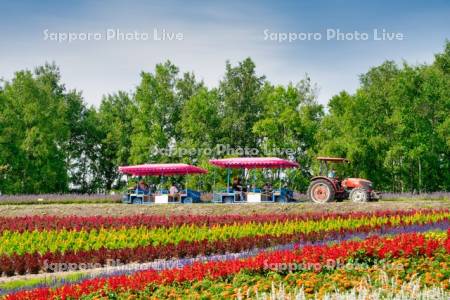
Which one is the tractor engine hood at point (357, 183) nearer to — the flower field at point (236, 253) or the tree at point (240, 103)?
the flower field at point (236, 253)

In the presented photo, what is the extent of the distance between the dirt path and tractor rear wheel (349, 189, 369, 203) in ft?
5.26

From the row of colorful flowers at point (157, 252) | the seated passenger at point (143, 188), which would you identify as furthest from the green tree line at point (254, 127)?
the row of colorful flowers at point (157, 252)

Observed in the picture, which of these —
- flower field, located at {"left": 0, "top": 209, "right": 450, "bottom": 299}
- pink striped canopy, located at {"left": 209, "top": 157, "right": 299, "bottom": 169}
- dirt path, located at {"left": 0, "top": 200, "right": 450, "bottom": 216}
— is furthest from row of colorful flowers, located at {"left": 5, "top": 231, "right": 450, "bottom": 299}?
pink striped canopy, located at {"left": 209, "top": 157, "right": 299, "bottom": 169}

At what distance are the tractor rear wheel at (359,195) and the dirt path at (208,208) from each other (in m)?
1.60

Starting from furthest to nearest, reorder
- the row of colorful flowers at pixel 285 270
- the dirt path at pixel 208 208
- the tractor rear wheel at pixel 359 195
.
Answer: the tractor rear wheel at pixel 359 195 < the dirt path at pixel 208 208 < the row of colorful flowers at pixel 285 270

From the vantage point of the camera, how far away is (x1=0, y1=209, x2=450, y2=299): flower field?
7801 mm

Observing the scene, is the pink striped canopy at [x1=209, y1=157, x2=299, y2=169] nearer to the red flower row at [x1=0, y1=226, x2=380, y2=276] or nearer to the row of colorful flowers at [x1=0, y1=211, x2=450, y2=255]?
the row of colorful flowers at [x1=0, y1=211, x2=450, y2=255]

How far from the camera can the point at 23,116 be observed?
34.7 meters

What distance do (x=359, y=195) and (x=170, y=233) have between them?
9244 mm

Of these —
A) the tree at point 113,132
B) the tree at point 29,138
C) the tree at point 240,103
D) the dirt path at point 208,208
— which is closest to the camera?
the dirt path at point 208,208

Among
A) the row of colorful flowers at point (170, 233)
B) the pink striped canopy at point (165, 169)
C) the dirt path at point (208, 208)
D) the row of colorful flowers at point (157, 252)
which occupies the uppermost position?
the pink striped canopy at point (165, 169)

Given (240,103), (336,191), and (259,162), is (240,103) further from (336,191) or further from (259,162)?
(336,191)

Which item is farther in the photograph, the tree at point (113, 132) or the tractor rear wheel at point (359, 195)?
the tree at point (113, 132)

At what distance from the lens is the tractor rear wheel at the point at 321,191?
851 inches
